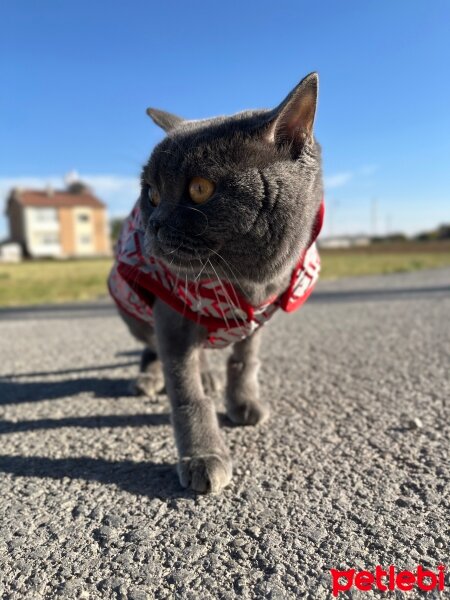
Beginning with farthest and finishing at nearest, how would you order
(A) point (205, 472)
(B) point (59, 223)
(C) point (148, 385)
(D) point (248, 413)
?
(B) point (59, 223), (C) point (148, 385), (D) point (248, 413), (A) point (205, 472)

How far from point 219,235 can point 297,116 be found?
1.31 feet

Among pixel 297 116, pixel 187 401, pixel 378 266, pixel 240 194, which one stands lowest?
pixel 378 266

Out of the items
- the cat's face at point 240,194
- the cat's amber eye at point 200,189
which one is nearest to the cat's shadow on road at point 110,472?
the cat's face at point 240,194

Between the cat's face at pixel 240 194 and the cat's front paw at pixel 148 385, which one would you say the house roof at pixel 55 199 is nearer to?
the cat's front paw at pixel 148 385

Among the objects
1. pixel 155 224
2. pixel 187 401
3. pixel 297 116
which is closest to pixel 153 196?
pixel 155 224

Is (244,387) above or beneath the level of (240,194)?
beneath

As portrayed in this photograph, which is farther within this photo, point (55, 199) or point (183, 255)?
point (55, 199)

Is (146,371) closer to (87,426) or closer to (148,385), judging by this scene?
(148,385)

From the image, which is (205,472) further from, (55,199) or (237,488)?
(55,199)

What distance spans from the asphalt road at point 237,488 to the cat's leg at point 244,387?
56mm

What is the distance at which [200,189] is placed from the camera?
1170mm

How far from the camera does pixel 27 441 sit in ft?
4.70

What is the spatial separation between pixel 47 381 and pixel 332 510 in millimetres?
1561

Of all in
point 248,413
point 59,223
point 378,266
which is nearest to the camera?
point 248,413
